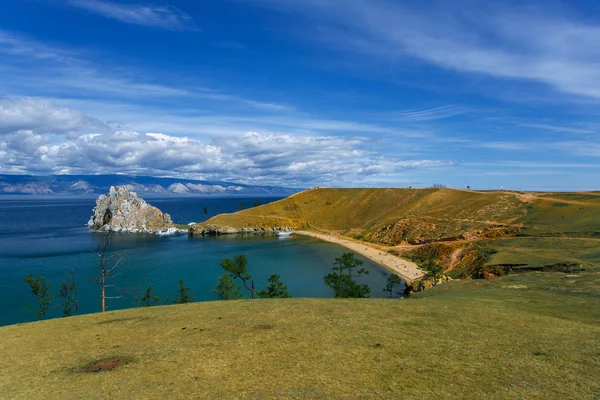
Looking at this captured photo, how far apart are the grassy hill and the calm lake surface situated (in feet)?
64.0

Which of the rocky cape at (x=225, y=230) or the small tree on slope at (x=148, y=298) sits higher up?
the rocky cape at (x=225, y=230)

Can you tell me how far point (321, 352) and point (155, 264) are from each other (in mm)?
102746

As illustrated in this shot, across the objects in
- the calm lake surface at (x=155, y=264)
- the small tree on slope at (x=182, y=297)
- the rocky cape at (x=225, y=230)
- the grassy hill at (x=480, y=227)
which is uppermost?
the grassy hill at (x=480, y=227)

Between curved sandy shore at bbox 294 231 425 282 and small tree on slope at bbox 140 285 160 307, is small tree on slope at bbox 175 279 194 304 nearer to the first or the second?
small tree on slope at bbox 140 285 160 307

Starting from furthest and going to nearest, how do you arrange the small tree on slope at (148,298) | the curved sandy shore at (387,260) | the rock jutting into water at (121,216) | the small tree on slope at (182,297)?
the rock jutting into water at (121,216) < the curved sandy shore at (387,260) < the small tree on slope at (148,298) < the small tree on slope at (182,297)

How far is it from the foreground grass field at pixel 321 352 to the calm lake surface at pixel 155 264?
174 ft

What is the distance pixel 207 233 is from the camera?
180375mm

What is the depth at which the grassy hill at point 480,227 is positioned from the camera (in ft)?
197

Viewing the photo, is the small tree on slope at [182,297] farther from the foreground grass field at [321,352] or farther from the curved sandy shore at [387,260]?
the curved sandy shore at [387,260]

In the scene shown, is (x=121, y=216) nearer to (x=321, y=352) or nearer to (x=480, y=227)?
(x=480, y=227)

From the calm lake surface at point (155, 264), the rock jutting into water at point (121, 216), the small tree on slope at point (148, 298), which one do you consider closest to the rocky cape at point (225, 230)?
the calm lake surface at point (155, 264)

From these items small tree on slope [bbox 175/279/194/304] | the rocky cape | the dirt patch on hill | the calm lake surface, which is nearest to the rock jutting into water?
the calm lake surface

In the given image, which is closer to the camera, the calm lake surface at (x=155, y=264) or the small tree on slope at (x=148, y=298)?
the small tree on slope at (x=148, y=298)

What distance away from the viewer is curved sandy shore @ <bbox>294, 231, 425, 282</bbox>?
9159 cm
